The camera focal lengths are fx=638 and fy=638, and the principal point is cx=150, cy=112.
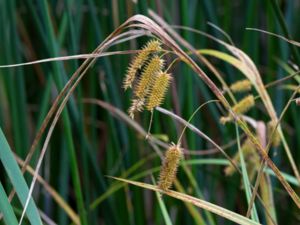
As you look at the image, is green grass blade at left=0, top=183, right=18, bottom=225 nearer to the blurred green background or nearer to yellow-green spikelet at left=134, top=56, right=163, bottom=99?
yellow-green spikelet at left=134, top=56, right=163, bottom=99

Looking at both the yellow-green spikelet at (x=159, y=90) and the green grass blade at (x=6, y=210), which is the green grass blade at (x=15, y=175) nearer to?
the green grass blade at (x=6, y=210)

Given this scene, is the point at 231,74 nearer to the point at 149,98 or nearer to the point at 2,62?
the point at 2,62

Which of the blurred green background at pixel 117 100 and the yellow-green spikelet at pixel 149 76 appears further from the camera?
the blurred green background at pixel 117 100

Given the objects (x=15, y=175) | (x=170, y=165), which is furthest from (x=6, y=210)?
(x=170, y=165)

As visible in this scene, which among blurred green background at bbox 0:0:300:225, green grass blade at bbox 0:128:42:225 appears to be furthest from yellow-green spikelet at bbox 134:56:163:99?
blurred green background at bbox 0:0:300:225

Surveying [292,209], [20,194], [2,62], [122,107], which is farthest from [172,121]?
[20,194]

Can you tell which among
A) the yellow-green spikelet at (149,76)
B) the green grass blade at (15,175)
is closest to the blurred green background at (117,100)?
the green grass blade at (15,175)
